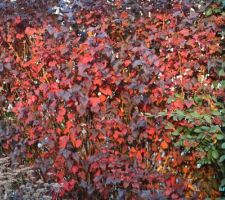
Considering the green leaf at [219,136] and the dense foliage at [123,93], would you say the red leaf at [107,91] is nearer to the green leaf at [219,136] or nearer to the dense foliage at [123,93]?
the dense foliage at [123,93]

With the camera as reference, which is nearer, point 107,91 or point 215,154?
point 215,154

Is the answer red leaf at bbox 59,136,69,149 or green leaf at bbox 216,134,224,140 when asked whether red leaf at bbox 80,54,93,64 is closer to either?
red leaf at bbox 59,136,69,149

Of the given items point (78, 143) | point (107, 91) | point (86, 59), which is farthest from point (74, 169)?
point (86, 59)

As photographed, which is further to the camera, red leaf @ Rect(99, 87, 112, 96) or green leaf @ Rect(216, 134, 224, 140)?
red leaf @ Rect(99, 87, 112, 96)

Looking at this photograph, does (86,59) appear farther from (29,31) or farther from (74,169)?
(74,169)

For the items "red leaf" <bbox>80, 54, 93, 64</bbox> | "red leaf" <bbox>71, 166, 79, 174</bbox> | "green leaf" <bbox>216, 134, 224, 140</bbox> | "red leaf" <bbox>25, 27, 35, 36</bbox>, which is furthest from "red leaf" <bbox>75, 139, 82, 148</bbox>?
"green leaf" <bbox>216, 134, 224, 140</bbox>

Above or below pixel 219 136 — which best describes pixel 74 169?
below

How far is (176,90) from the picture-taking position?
147 inches

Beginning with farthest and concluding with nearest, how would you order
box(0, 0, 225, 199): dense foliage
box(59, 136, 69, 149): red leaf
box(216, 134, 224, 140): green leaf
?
box(59, 136, 69, 149): red leaf < box(0, 0, 225, 199): dense foliage < box(216, 134, 224, 140): green leaf

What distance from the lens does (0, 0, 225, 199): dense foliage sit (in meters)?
3.64

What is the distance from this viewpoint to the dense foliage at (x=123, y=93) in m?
3.64

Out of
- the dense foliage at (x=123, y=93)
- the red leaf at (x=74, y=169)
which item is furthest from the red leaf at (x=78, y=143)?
the red leaf at (x=74, y=169)

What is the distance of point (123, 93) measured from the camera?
12.3 ft

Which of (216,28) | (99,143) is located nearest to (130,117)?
(99,143)
